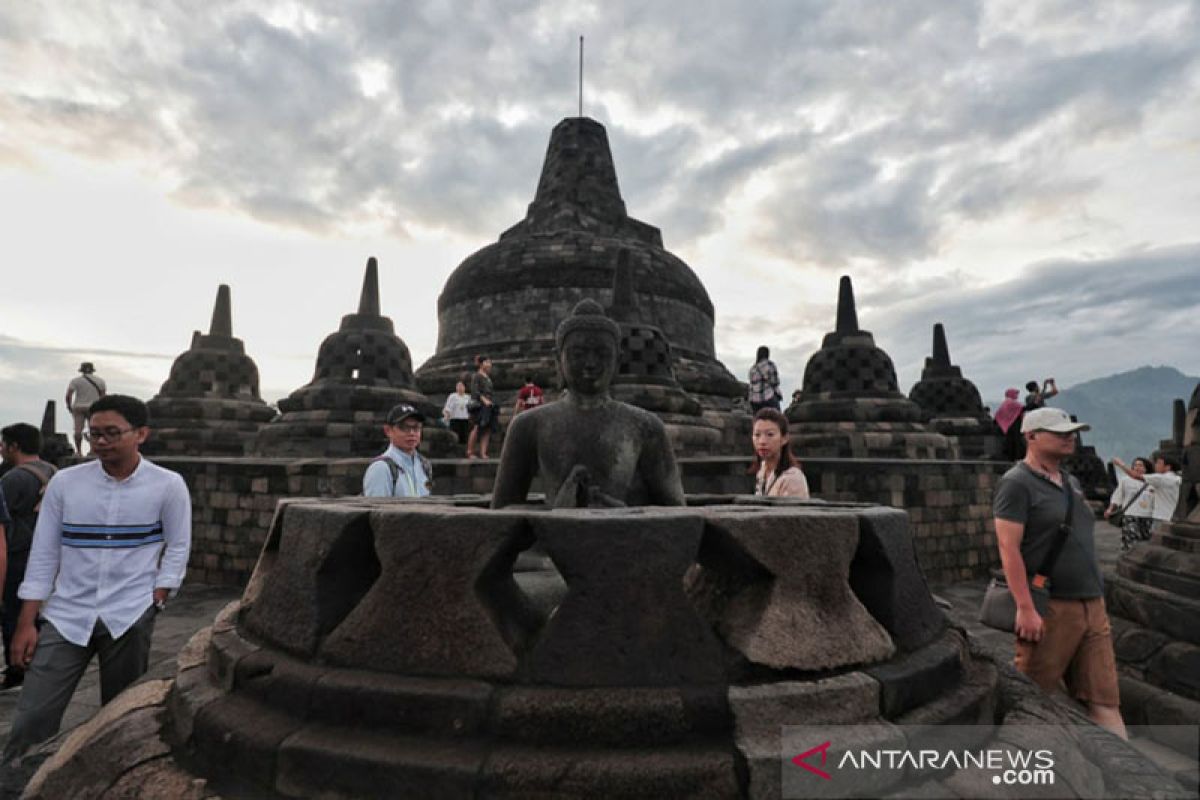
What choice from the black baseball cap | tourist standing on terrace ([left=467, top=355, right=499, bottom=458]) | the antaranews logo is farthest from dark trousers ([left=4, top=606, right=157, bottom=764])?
tourist standing on terrace ([left=467, top=355, right=499, bottom=458])

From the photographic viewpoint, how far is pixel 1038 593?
2605 millimetres

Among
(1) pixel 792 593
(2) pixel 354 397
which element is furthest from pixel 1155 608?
(2) pixel 354 397

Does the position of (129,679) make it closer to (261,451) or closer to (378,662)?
(378,662)

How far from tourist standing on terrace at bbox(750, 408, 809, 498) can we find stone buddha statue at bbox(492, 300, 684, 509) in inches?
42.7

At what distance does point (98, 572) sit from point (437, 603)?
1.62m

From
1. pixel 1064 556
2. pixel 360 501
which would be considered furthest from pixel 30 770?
pixel 1064 556

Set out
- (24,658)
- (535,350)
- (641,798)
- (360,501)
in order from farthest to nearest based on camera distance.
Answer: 1. (535,350)
2. (360,501)
3. (24,658)
4. (641,798)

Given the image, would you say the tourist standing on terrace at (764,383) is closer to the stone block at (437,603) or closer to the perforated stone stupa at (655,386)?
the perforated stone stupa at (655,386)

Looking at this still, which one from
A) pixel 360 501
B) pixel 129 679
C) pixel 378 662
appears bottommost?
pixel 129 679

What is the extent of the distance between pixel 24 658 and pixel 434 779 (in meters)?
2.15

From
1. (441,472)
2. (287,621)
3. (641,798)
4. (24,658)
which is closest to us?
(641,798)

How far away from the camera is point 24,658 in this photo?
2496mm

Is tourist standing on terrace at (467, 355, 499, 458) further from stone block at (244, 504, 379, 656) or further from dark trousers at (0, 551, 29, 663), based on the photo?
stone block at (244, 504, 379, 656)

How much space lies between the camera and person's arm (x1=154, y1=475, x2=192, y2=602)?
2551 mm
